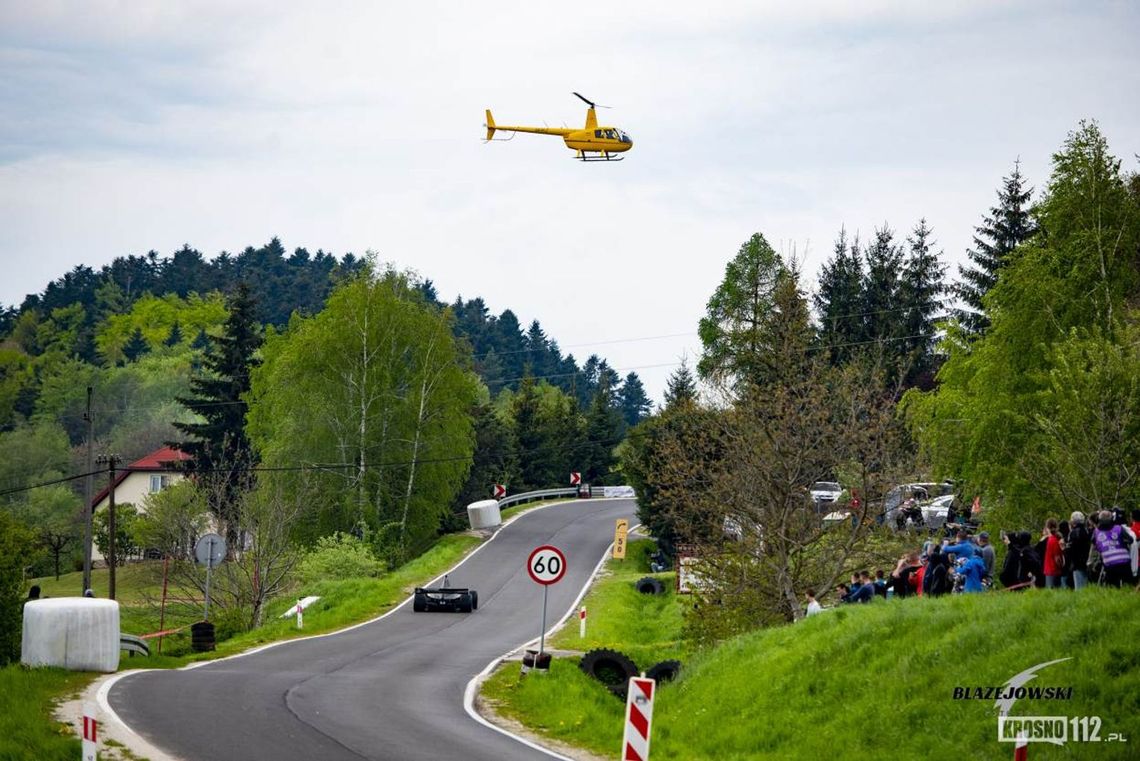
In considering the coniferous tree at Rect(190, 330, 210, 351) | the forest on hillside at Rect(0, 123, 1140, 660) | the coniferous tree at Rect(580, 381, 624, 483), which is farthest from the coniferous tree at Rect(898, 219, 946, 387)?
the coniferous tree at Rect(190, 330, 210, 351)

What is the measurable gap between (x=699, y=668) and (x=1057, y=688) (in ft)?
27.4

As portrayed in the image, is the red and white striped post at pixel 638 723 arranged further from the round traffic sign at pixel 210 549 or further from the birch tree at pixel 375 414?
the birch tree at pixel 375 414

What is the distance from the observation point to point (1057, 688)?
49.6 ft

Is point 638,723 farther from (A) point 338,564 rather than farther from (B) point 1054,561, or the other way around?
(A) point 338,564

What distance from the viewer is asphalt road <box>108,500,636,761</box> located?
17.2 metres

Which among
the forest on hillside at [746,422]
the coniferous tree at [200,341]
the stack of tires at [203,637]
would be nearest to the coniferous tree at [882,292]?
the forest on hillside at [746,422]

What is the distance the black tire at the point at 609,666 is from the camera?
Result: 2591 cm

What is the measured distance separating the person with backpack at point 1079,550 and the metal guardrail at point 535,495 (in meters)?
51.6

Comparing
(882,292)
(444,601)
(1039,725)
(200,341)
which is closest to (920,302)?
(882,292)

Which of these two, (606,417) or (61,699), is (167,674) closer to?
(61,699)

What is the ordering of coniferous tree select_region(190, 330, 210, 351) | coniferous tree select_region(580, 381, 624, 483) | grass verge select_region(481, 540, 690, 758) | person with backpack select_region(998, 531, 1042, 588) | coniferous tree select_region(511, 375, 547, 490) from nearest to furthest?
grass verge select_region(481, 540, 690, 758) < person with backpack select_region(998, 531, 1042, 588) < coniferous tree select_region(511, 375, 547, 490) < coniferous tree select_region(580, 381, 624, 483) < coniferous tree select_region(190, 330, 210, 351)

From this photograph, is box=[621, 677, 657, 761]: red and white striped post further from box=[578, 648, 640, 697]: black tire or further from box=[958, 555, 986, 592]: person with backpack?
box=[578, 648, 640, 697]: black tire

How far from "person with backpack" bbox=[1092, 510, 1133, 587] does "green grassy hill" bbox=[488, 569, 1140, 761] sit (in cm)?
83

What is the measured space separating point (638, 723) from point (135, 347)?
188 metres
